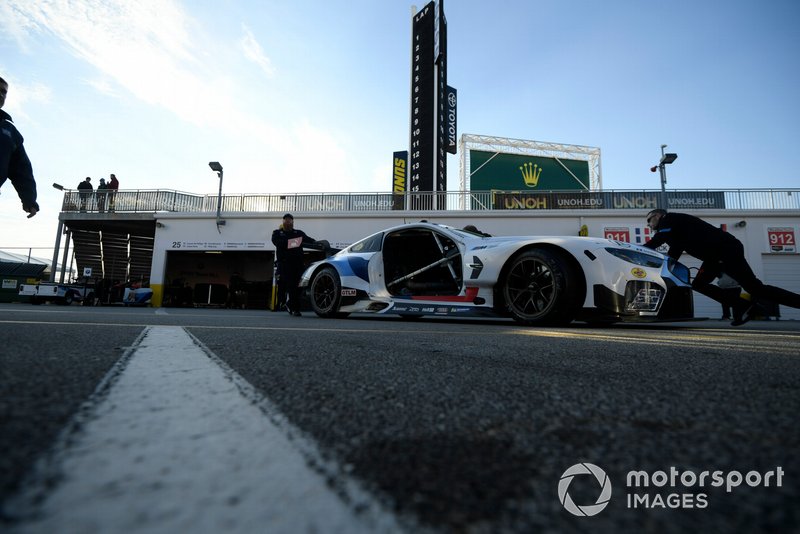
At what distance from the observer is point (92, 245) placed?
18.5 m

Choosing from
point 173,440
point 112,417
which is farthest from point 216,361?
point 173,440

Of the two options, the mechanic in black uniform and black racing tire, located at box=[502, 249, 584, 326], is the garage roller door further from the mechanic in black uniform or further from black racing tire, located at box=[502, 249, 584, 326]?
black racing tire, located at box=[502, 249, 584, 326]

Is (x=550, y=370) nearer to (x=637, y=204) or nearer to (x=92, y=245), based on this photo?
(x=637, y=204)

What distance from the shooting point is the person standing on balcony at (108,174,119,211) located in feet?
56.9

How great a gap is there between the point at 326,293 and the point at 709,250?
479cm

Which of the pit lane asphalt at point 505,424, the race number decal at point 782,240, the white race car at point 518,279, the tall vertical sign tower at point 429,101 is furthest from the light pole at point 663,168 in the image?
the pit lane asphalt at point 505,424

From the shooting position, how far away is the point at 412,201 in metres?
17.3

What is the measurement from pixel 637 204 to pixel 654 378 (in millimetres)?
16561

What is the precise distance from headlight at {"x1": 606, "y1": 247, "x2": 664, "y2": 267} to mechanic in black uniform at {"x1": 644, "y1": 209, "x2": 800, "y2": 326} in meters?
0.80

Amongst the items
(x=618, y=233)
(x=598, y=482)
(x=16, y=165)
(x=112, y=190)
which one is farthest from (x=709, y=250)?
(x=112, y=190)

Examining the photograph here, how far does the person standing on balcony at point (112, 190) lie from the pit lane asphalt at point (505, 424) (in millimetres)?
19245

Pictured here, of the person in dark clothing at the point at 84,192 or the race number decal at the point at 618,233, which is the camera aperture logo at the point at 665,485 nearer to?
the race number decal at the point at 618,233

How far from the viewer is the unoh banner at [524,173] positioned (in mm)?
27031

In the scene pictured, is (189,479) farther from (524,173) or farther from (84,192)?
(524,173)
